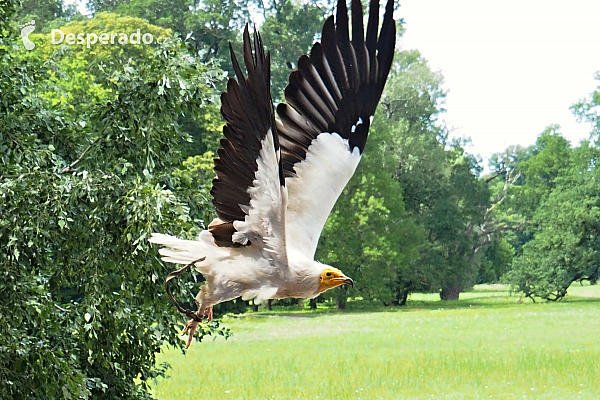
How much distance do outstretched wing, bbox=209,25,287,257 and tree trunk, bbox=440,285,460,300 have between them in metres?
42.0

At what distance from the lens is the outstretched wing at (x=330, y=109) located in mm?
4805

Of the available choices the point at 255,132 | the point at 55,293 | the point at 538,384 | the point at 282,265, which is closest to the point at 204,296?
the point at 282,265

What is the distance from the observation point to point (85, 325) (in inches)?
233

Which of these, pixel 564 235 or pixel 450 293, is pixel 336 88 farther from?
pixel 450 293

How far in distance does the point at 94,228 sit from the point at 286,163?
1.86m

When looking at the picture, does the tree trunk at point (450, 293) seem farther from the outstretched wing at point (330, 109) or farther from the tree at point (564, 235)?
the outstretched wing at point (330, 109)

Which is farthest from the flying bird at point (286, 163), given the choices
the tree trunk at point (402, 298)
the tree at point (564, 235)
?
the tree trunk at point (402, 298)

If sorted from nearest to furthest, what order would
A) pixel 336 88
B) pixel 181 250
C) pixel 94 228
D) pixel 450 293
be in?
pixel 181 250, pixel 336 88, pixel 94 228, pixel 450 293

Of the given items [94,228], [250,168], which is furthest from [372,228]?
[250,168]

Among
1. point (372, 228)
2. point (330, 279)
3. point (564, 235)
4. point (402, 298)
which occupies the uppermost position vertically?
point (372, 228)

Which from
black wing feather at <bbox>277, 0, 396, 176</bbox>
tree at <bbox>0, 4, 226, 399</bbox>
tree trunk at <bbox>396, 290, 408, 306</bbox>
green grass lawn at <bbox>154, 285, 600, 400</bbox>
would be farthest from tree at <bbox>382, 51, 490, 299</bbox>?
black wing feather at <bbox>277, 0, 396, 176</bbox>

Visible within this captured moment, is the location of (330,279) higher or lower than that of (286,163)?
lower

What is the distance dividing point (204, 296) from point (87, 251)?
98.9 inches

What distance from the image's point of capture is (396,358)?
22203mm
